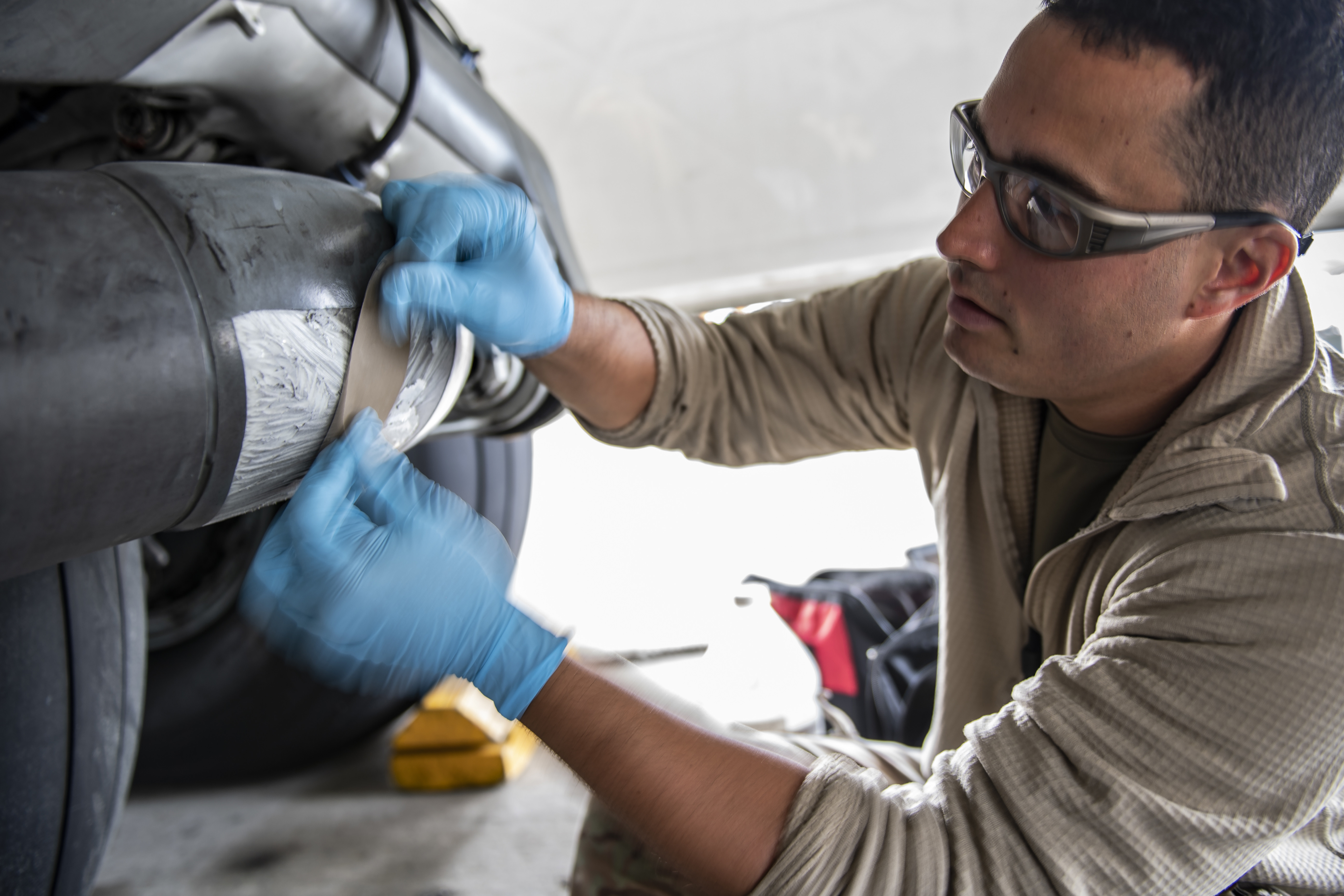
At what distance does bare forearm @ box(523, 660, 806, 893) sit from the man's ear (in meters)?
0.49

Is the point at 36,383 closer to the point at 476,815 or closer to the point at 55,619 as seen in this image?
the point at 55,619

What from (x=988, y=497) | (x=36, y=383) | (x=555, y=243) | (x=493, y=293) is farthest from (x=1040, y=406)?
(x=36, y=383)

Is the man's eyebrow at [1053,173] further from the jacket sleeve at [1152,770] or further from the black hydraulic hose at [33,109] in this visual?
the black hydraulic hose at [33,109]

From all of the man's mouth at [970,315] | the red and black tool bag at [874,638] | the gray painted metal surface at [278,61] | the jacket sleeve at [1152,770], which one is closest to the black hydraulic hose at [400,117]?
the gray painted metal surface at [278,61]

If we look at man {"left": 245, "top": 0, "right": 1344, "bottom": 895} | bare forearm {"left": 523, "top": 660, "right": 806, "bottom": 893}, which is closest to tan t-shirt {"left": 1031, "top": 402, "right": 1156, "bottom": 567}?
man {"left": 245, "top": 0, "right": 1344, "bottom": 895}

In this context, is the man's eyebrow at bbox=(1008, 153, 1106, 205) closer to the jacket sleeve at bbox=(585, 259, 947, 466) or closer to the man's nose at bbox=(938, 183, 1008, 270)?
the man's nose at bbox=(938, 183, 1008, 270)

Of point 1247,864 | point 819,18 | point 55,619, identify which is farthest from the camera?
point 819,18

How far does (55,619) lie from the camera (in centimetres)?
68

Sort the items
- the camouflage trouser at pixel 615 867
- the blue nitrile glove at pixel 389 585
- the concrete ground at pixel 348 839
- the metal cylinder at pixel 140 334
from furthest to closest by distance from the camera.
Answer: the concrete ground at pixel 348 839 → the camouflage trouser at pixel 615 867 → the blue nitrile glove at pixel 389 585 → the metal cylinder at pixel 140 334

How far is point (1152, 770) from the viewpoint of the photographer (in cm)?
54

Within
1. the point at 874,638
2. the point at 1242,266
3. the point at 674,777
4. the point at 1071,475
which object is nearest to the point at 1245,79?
the point at 1242,266

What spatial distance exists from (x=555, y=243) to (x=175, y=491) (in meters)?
0.72

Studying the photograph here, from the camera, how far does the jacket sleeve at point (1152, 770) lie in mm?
530

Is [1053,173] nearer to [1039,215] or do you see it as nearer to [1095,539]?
[1039,215]
